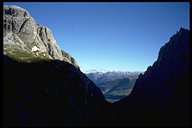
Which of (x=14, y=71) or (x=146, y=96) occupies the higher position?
(x=14, y=71)

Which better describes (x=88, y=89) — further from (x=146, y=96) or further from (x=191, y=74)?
(x=191, y=74)

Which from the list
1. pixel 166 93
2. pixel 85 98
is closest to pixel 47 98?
pixel 85 98

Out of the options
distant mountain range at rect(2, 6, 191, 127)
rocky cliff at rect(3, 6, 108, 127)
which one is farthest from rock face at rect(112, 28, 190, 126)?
rocky cliff at rect(3, 6, 108, 127)

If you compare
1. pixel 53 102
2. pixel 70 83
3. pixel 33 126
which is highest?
pixel 70 83

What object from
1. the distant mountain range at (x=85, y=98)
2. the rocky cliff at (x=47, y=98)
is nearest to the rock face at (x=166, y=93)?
the distant mountain range at (x=85, y=98)

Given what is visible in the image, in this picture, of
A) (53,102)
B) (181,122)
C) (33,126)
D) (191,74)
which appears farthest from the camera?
(53,102)

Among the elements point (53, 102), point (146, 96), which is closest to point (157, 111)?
point (146, 96)

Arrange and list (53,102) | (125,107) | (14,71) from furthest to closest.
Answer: (125,107) < (14,71) < (53,102)
